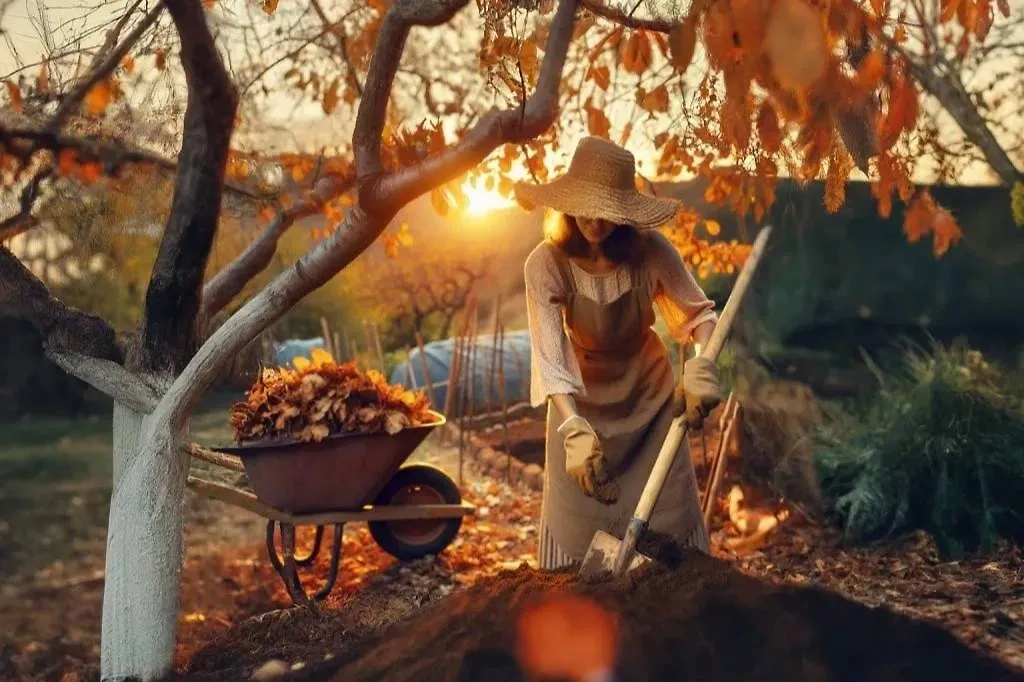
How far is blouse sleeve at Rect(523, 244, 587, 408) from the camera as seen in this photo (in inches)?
122

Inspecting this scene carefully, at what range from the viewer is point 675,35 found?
251cm

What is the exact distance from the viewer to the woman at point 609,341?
3.11m

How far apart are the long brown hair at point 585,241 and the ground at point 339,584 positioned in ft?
3.87

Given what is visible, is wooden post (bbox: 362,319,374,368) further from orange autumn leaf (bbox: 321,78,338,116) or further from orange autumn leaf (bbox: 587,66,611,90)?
orange autumn leaf (bbox: 587,66,611,90)

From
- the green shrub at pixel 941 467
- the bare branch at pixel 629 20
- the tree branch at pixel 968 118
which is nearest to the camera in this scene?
the bare branch at pixel 629 20

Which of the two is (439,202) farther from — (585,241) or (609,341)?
(609,341)

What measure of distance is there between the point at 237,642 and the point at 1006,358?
8.58 metres

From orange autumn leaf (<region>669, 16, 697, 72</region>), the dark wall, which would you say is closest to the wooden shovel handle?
orange autumn leaf (<region>669, 16, 697, 72</region>)

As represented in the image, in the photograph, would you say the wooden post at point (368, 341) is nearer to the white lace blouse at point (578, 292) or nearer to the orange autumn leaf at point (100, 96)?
the orange autumn leaf at point (100, 96)

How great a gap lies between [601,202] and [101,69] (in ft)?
6.03

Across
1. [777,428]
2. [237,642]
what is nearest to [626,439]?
[237,642]

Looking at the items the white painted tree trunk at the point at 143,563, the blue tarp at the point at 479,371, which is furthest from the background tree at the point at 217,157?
the blue tarp at the point at 479,371

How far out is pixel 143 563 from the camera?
3.38 m

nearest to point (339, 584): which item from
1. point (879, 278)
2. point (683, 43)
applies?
point (683, 43)
